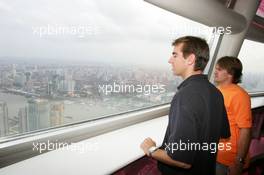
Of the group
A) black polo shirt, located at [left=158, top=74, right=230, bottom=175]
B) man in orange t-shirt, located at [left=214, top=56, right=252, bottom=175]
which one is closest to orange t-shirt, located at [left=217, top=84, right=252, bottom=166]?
man in orange t-shirt, located at [left=214, top=56, right=252, bottom=175]

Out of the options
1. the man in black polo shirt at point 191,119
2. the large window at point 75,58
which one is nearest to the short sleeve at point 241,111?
the man in black polo shirt at point 191,119

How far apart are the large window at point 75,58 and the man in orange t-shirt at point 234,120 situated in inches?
27.2

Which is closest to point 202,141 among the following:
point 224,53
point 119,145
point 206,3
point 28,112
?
point 119,145

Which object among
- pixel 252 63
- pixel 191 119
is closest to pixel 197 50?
pixel 191 119

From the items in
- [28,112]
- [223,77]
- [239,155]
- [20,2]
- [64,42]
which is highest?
[20,2]

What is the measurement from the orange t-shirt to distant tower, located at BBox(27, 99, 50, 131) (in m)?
1.23

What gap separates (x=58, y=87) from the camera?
5.09ft

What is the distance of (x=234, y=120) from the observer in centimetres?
184

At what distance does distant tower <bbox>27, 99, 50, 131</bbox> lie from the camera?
142 cm

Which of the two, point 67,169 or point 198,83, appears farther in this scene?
point 67,169

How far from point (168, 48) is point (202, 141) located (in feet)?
4.65

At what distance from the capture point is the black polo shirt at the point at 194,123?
1.09 meters

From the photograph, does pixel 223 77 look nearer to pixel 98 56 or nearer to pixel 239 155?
pixel 239 155

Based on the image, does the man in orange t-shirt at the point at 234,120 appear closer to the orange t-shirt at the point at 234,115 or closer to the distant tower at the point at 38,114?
the orange t-shirt at the point at 234,115
